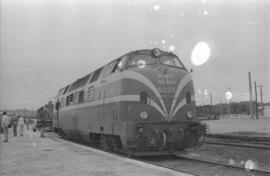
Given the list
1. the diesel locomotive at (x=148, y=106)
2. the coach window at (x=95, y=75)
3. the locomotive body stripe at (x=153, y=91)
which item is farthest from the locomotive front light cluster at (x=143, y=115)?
the coach window at (x=95, y=75)

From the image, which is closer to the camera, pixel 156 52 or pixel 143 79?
pixel 143 79

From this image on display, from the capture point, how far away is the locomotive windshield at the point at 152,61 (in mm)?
11117

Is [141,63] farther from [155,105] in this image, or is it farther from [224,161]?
[224,161]

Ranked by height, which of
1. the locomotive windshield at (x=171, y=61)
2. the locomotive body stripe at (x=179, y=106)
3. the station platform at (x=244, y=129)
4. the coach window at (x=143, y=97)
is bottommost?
the station platform at (x=244, y=129)

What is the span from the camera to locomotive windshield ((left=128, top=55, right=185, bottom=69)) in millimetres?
11117

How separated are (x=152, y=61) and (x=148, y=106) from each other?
1.80m

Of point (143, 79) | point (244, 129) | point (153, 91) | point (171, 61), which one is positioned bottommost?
point (244, 129)

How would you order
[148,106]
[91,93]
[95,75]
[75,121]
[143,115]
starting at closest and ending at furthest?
[143,115] < [148,106] < [91,93] < [95,75] < [75,121]

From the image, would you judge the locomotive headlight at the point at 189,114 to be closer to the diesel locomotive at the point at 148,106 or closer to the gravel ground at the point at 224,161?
the diesel locomotive at the point at 148,106

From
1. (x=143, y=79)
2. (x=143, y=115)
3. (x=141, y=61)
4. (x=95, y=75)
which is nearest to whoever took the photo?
(x=143, y=115)

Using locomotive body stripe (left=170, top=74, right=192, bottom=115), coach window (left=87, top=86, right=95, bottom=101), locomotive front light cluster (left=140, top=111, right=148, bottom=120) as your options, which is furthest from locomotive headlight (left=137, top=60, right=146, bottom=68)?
coach window (left=87, top=86, right=95, bottom=101)

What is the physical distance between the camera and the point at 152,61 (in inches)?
450

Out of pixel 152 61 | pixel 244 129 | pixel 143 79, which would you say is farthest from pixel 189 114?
pixel 244 129

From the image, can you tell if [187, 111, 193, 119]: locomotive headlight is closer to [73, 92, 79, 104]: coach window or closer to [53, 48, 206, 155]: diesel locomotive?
[53, 48, 206, 155]: diesel locomotive
